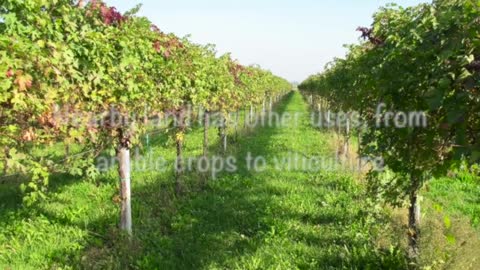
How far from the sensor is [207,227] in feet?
23.5

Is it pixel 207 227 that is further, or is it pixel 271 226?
pixel 207 227

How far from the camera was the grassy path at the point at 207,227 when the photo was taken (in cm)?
587

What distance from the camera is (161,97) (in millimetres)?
8266

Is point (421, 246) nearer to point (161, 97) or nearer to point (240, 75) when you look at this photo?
point (161, 97)

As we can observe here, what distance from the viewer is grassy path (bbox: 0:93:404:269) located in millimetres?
5867

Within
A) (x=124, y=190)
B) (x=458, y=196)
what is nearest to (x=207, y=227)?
(x=124, y=190)

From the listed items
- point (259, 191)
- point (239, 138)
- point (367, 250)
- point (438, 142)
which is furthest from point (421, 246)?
point (239, 138)

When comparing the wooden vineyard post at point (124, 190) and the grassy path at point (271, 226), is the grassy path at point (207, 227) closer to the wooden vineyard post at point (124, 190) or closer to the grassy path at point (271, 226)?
the grassy path at point (271, 226)

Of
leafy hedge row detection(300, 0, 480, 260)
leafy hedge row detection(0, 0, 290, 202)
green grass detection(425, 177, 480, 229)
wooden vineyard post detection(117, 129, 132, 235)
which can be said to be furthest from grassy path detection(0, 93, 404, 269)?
leafy hedge row detection(300, 0, 480, 260)

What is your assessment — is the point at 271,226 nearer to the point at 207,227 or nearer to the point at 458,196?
the point at 207,227

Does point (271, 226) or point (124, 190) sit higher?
point (124, 190)

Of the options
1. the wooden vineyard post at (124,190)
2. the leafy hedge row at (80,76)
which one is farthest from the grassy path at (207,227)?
the leafy hedge row at (80,76)

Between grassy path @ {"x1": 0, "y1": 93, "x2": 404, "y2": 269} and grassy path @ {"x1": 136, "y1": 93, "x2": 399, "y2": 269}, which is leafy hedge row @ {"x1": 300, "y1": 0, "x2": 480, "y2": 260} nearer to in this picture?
grassy path @ {"x1": 136, "y1": 93, "x2": 399, "y2": 269}

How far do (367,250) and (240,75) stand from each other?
12.3 meters
